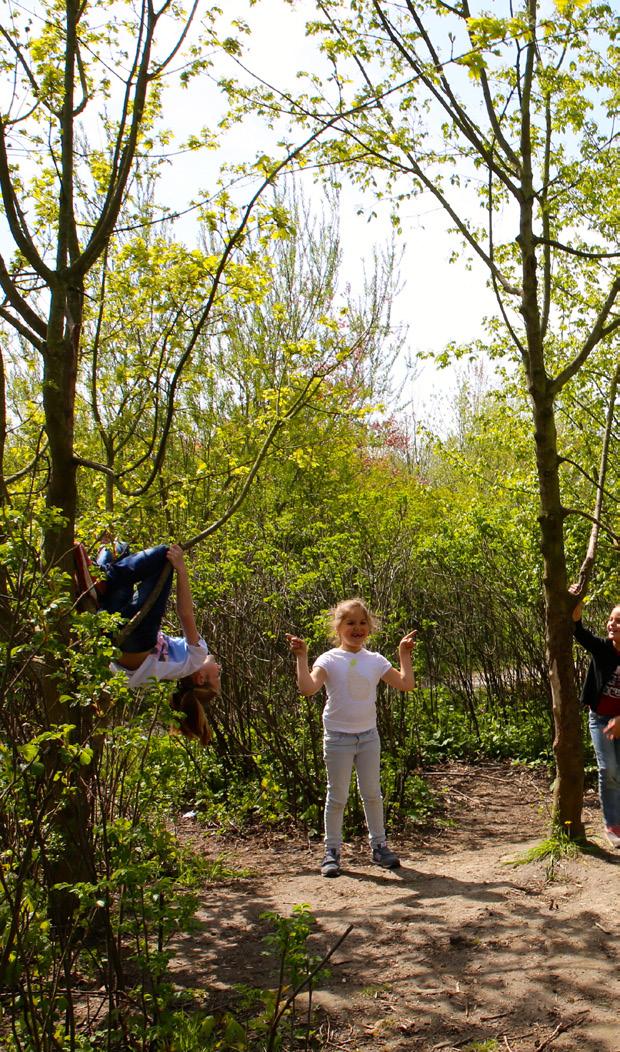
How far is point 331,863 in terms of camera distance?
4969 millimetres

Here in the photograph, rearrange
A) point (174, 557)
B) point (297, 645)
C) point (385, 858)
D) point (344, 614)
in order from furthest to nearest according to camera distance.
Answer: point (344, 614) < point (385, 858) < point (297, 645) < point (174, 557)

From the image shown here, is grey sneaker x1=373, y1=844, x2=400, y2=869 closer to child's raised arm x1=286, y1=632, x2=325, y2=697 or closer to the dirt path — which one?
the dirt path

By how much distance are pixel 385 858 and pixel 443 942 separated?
122 cm

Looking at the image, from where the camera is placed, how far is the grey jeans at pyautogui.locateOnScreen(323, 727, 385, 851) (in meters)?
5.02

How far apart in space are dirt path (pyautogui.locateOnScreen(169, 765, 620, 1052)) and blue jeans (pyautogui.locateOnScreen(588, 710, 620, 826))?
0.40 meters

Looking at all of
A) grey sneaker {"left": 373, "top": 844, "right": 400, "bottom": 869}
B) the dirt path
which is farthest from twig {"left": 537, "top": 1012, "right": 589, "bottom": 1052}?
grey sneaker {"left": 373, "top": 844, "right": 400, "bottom": 869}

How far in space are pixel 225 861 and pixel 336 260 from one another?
39.8 ft

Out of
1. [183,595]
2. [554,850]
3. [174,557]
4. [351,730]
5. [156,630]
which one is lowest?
[554,850]

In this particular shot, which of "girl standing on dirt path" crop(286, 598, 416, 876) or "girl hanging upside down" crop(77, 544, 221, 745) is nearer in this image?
"girl hanging upside down" crop(77, 544, 221, 745)

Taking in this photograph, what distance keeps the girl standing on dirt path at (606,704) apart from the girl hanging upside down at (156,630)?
2.11 meters

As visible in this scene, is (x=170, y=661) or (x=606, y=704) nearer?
(x=170, y=661)

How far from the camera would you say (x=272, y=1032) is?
2604 millimetres

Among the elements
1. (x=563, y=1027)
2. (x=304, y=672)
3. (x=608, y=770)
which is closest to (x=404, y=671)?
(x=304, y=672)

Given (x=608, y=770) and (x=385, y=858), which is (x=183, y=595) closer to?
(x=385, y=858)
